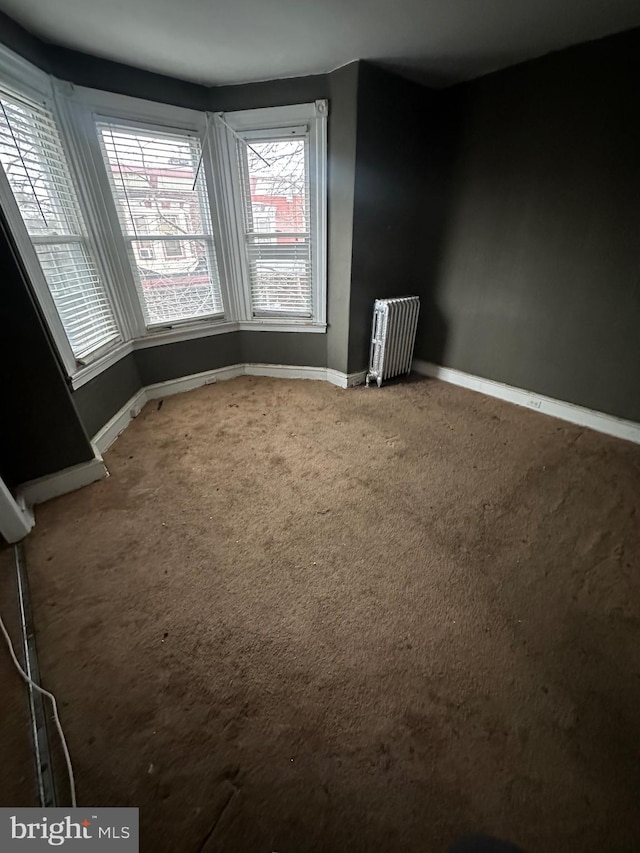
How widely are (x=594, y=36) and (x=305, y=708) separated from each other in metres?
3.71

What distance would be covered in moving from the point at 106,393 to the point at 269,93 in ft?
8.29

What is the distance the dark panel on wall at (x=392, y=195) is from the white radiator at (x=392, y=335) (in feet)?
0.30

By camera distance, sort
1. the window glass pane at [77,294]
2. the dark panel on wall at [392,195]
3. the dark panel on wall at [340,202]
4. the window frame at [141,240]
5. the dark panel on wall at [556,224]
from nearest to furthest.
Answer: the window glass pane at [77,294] < the dark panel on wall at [556,224] < the window frame at [141,240] < the dark panel on wall at [340,202] < the dark panel on wall at [392,195]

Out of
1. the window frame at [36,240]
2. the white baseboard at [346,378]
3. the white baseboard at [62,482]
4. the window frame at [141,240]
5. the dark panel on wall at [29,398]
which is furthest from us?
the white baseboard at [346,378]

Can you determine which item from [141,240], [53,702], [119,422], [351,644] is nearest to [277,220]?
[141,240]

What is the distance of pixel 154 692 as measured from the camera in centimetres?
117

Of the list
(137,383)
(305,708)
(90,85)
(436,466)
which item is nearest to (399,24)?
(90,85)

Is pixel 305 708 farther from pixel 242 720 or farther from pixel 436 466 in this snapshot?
pixel 436 466

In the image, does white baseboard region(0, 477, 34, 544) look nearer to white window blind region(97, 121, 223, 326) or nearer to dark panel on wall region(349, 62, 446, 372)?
white window blind region(97, 121, 223, 326)

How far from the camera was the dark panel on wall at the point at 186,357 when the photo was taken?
3.02m

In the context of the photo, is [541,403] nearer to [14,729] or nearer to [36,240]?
[14,729]

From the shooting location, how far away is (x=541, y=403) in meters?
2.89

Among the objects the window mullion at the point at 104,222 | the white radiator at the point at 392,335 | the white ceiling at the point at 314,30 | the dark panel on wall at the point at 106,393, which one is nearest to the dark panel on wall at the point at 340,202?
the white ceiling at the point at 314,30

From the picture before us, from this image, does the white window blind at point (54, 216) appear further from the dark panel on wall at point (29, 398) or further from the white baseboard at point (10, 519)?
the white baseboard at point (10, 519)
